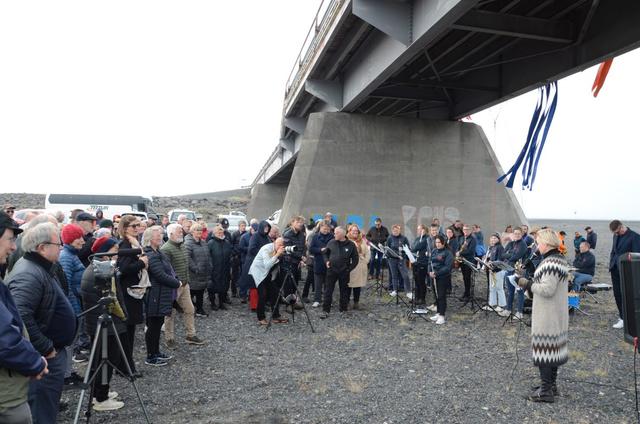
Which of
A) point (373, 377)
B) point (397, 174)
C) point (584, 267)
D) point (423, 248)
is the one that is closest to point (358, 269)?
point (423, 248)

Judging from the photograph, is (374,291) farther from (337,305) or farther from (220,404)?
(220,404)

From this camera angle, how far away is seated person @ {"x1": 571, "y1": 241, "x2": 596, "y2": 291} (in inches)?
424

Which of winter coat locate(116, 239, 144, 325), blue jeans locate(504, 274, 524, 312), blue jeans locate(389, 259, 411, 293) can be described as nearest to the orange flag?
blue jeans locate(504, 274, 524, 312)

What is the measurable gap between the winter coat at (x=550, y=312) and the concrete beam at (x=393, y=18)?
21.8ft

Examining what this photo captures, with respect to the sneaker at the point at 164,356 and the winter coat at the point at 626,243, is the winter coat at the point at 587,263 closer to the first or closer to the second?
the winter coat at the point at 626,243

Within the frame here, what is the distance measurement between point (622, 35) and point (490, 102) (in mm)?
5533

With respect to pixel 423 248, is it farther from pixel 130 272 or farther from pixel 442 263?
pixel 130 272

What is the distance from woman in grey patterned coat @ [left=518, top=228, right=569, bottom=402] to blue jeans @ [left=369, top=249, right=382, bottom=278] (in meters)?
7.52

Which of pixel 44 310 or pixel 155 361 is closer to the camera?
pixel 44 310

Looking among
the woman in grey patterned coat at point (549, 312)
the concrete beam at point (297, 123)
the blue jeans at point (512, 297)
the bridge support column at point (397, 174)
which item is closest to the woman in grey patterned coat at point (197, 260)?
the woman in grey patterned coat at point (549, 312)

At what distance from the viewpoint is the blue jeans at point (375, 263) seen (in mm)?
12865

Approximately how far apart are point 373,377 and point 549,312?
2.30 metres

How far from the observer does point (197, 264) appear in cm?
813

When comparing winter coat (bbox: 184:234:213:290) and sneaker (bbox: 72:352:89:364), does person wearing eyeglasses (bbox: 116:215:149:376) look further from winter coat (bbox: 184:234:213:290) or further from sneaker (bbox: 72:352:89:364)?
winter coat (bbox: 184:234:213:290)
